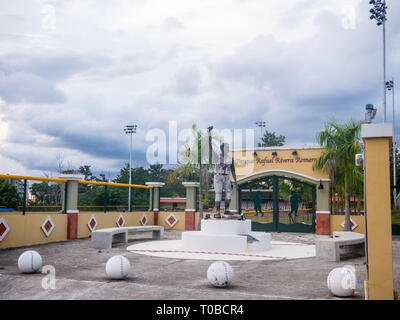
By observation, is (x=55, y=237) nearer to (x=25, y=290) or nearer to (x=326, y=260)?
(x=25, y=290)

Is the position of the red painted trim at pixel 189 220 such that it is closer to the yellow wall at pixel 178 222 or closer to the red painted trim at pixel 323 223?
the yellow wall at pixel 178 222

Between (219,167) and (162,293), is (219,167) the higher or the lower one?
the higher one

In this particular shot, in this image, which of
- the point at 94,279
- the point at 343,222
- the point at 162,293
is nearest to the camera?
the point at 162,293

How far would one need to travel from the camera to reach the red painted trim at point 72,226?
51.9 ft

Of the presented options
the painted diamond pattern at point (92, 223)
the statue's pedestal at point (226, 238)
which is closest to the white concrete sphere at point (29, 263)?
the statue's pedestal at point (226, 238)

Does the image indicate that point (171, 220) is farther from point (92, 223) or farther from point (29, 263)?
point (29, 263)

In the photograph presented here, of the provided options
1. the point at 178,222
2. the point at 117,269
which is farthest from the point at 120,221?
the point at 117,269

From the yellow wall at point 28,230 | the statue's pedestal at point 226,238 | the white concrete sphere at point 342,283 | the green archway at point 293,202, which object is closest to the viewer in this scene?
the white concrete sphere at point 342,283

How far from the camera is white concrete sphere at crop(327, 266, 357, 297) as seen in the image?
6469 mm

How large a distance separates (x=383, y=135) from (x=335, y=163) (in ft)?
49.9

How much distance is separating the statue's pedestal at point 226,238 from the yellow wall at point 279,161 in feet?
30.0

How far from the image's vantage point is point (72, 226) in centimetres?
1590
